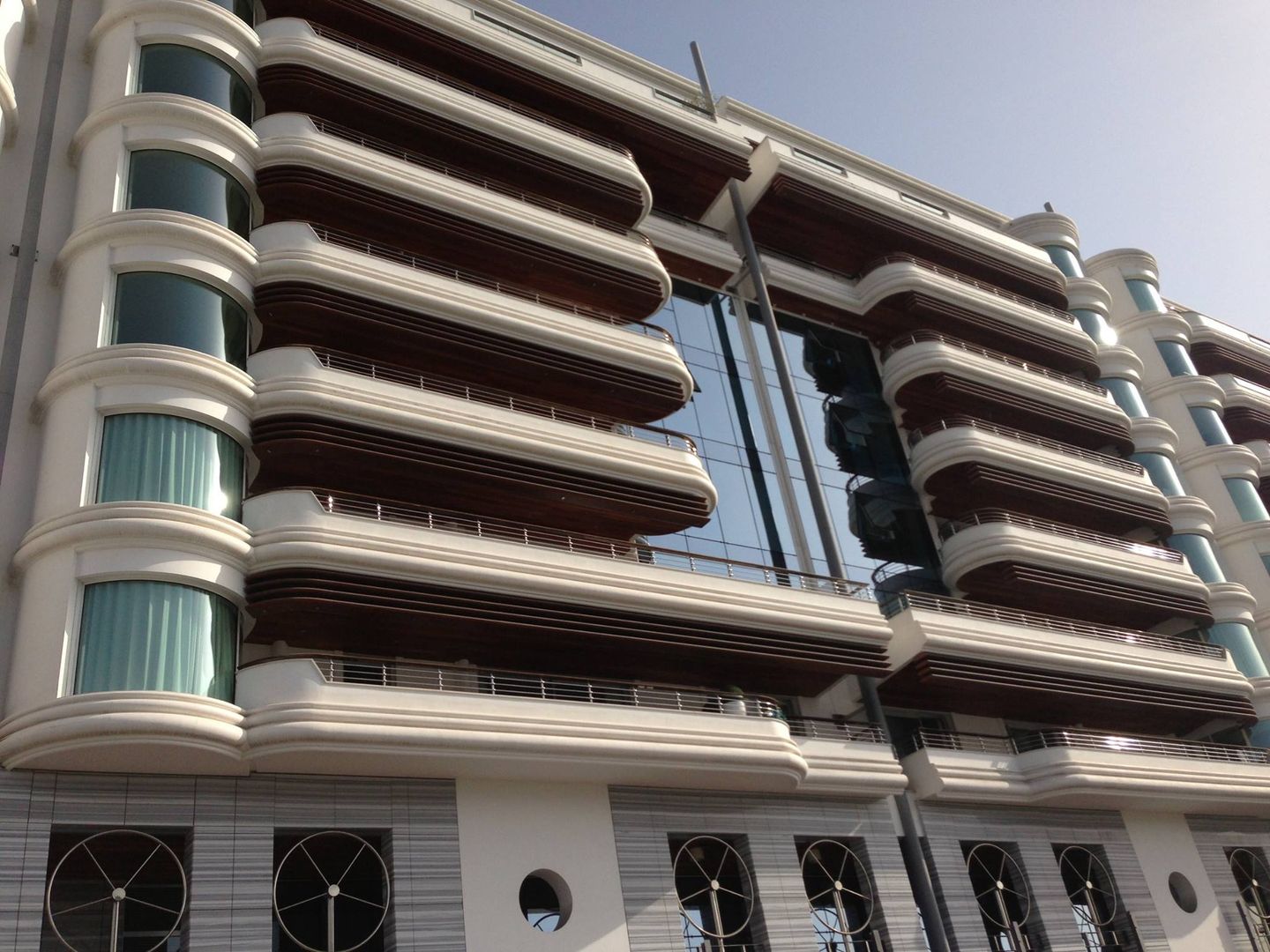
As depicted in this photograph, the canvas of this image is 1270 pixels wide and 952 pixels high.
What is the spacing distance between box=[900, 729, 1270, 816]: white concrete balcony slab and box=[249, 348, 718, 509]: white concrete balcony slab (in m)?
7.91

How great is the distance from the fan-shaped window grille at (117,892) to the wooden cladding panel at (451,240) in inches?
519

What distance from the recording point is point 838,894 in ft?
74.6

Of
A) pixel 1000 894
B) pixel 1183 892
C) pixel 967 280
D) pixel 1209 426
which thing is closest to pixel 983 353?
pixel 967 280

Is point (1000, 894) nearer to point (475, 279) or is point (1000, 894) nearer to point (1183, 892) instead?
point (1183, 892)

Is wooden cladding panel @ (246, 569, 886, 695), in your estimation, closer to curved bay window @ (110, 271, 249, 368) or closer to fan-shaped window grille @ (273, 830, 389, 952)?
fan-shaped window grille @ (273, 830, 389, 952)

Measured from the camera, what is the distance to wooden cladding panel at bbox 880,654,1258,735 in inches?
1039

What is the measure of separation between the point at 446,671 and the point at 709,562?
7.25 m

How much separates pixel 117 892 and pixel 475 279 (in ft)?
48.8

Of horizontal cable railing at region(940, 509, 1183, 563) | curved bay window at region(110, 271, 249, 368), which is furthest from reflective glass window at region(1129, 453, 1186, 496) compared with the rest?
curved bay window at region(110, 271, 249, 368)

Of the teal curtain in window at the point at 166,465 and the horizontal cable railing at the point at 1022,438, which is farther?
the horizontal cable railing at the point at 1022,438

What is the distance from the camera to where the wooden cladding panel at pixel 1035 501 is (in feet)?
104

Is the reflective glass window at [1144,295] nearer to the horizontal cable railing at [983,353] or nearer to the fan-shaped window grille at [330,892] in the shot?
the horizontal cable railing at [983,353]

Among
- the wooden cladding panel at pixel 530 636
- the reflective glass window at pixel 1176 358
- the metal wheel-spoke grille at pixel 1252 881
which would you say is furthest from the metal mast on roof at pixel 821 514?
the reflective glass window at pixel 1176 358

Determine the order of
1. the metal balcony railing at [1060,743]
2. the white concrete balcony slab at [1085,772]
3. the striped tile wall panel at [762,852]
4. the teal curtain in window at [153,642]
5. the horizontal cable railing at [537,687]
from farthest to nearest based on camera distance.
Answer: the metal balcony railing at [1060,743]
the white concrete balcony slab at [1085,772]
the striped tile wall panel at [762,852]
the horizontal cable railing at [537,687]
the teal curtain in window at [153,642]
